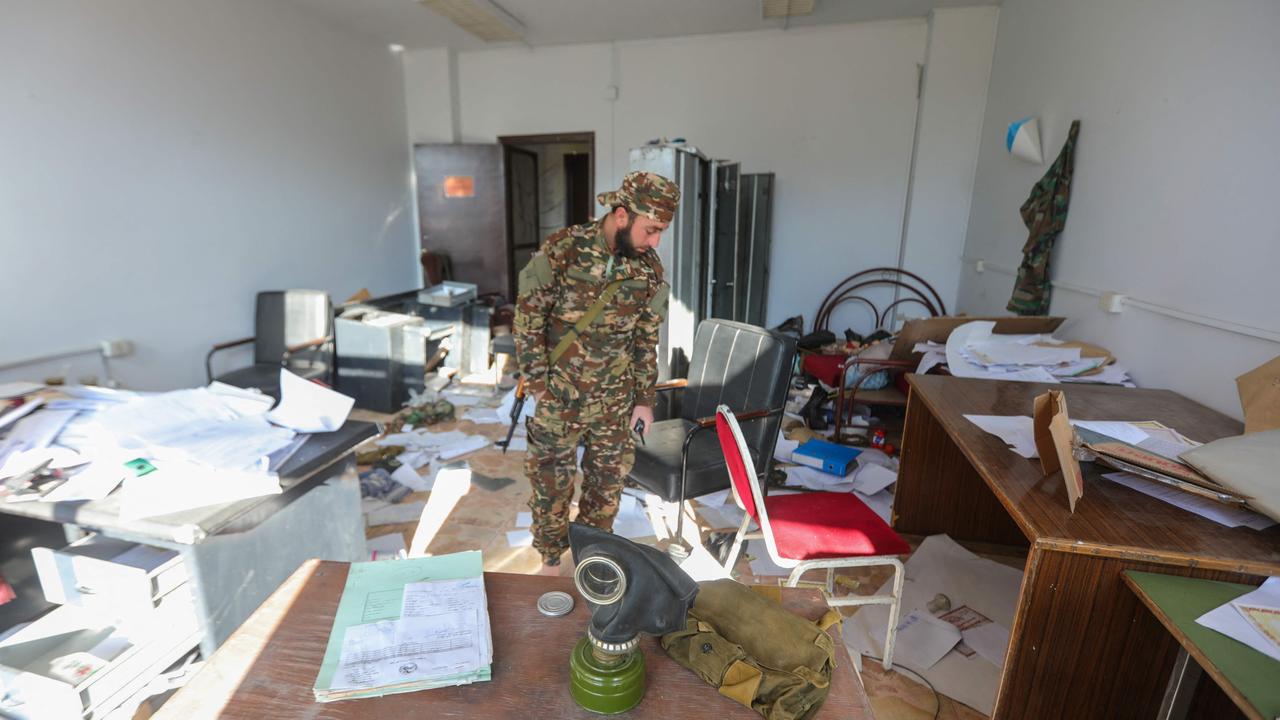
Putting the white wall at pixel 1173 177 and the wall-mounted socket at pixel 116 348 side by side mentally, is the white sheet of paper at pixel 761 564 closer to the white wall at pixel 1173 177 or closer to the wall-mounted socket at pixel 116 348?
the white wall at pixel 1173 177

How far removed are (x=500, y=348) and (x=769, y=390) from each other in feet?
9.51

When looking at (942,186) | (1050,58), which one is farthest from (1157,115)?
(942,186)

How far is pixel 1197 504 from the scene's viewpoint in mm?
1128

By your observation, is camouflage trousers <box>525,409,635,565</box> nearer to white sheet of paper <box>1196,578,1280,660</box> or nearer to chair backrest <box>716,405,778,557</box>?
chair backrest <box>716,405,778,557</box>

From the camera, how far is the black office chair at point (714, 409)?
2.07 m

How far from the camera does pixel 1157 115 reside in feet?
7.20

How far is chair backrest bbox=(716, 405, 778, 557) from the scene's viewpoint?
58.6 inches

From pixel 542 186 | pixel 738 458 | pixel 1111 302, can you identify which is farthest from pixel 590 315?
pixel 542 186

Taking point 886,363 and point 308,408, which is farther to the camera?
point 886,363

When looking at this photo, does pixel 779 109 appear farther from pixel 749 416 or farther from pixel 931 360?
pixel 749 416

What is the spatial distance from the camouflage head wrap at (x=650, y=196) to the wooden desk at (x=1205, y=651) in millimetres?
1383

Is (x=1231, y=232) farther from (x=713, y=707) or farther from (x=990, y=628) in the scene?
(x=713, y=707)

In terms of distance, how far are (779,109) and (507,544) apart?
4.35 meters

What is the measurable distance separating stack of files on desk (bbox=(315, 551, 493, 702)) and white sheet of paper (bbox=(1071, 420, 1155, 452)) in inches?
61.1
